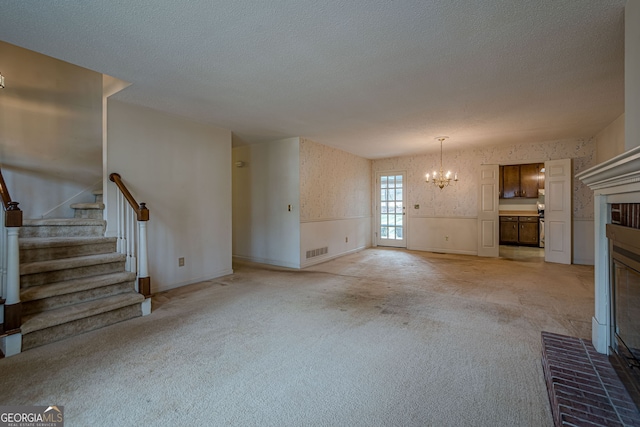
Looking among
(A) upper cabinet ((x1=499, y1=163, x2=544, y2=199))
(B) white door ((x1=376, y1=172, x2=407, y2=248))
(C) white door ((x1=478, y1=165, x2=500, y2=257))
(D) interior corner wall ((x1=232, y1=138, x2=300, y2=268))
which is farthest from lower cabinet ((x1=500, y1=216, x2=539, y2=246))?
(D) interior corner wall ((x1=232, y1=138, x2=300, y2=268))

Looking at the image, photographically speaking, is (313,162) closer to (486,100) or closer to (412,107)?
(412,107)

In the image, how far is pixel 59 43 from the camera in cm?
224

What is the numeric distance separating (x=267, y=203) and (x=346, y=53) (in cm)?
376

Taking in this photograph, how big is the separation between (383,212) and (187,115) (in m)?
5.60

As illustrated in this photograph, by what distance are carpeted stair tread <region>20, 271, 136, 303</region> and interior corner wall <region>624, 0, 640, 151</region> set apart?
442cm

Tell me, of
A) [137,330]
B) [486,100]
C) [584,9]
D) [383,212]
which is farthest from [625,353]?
[383,212]

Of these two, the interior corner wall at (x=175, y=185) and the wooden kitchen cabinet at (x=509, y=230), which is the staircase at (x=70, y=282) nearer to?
the interior corner wall at (x=175, y=185)

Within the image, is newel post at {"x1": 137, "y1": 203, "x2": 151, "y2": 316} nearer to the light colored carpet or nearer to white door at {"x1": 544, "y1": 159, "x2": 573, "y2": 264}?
the light colored carpet

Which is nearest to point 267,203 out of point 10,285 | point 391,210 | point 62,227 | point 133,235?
point 133,235

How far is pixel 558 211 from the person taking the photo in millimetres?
5562

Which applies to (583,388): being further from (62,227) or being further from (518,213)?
(518,213)

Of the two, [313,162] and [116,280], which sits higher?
[313,162]

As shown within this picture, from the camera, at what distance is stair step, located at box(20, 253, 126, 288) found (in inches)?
100.0

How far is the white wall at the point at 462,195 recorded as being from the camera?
5.50 m
